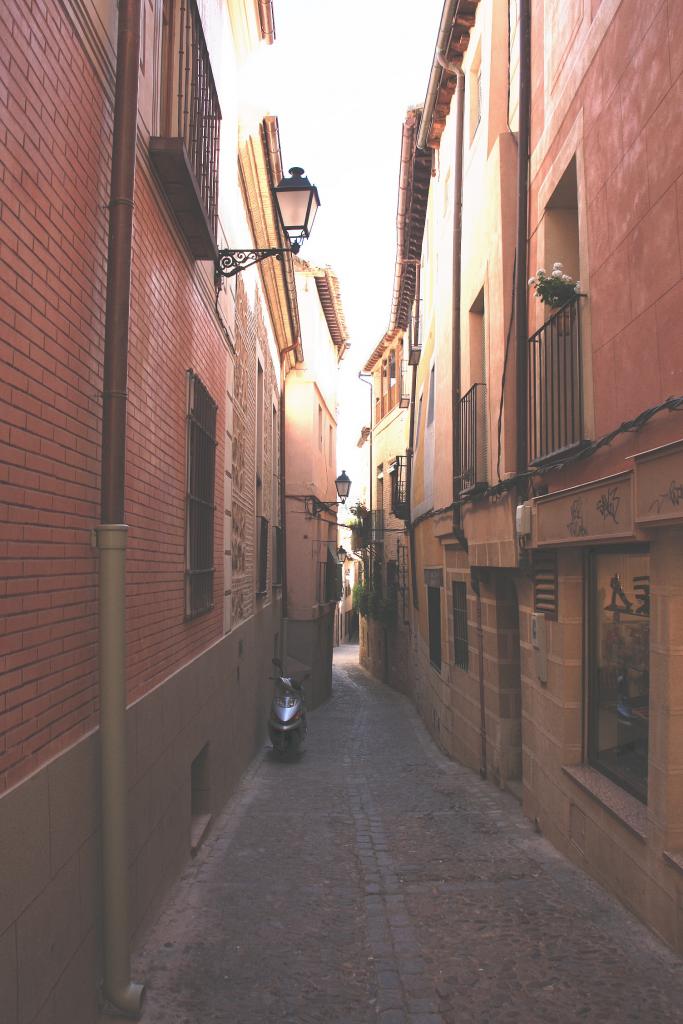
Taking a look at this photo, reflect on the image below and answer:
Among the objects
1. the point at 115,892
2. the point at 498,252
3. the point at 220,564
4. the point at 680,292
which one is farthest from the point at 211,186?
the point at 115,892

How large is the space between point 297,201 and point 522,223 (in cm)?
204

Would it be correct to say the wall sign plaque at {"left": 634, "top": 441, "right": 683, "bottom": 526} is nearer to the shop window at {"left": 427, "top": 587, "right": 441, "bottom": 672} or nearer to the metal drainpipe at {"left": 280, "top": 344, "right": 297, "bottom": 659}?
the shop window at {"left": 427, "top": 587, "right": 441, "bottom": 672}

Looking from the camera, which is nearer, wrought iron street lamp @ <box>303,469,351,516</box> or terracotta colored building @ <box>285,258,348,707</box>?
terracotta colored building @ <box>285,258,348,707</box>

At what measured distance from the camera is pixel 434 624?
14250 millimetres

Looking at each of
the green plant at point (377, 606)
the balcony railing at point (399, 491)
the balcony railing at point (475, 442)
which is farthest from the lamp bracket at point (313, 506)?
the balcony railing at point (475, 442)

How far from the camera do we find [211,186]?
6.72m

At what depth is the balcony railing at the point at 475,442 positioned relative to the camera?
349 inches

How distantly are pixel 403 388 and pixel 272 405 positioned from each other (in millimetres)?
7133

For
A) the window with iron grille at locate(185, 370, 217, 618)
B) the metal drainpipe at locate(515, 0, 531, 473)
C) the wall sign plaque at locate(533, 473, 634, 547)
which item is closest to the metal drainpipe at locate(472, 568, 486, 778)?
the metal drainpipe at locate(515, 0, 531, 473)

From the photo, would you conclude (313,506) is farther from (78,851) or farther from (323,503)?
(78,851)

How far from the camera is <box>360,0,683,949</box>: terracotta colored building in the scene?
445 centimetres

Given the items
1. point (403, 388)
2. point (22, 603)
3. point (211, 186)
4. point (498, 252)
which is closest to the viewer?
point (22, 603)

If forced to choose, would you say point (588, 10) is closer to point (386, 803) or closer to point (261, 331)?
point (386, 803)

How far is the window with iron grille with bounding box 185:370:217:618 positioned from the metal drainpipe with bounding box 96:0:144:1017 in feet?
8.06
